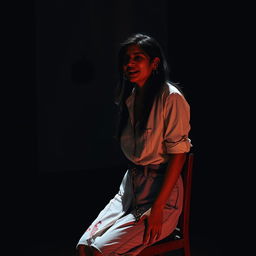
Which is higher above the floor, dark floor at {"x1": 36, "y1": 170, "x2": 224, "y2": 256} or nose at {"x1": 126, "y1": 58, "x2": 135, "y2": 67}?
nose at {"x1": 126, "y1": 58, "x2": 135, "y2": 67}

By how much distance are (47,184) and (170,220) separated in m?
3.07

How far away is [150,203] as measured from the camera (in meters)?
1.73

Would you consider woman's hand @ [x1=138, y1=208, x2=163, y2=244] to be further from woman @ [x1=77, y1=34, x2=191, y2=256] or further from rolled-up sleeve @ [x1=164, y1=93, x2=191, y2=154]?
rolled-up sleeve @ [x1=164, y1=93, x2=191, y2=154]

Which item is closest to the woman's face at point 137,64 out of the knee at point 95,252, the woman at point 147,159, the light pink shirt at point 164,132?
the woman at point 147,159

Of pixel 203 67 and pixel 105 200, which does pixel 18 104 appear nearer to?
pixel 105 200

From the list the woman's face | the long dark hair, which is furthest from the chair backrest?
the woman's face

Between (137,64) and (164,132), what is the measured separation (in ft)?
0.99

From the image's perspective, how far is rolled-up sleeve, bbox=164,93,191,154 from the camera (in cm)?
167

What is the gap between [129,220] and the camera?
165 cm

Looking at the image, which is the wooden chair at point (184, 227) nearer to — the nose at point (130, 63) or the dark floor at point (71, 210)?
the nose at point (130, 63)

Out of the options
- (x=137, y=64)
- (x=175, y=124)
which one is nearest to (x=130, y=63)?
(x=137, y=64)

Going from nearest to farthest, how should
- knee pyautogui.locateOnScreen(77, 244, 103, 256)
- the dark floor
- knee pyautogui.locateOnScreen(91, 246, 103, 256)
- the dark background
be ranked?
1. knee pyautogui.locateOnScreen(91, 246, 103, 256)
2. knee pyautogui.locateOnScreen(77, 244, 103, 256)
3. the dark floor
4. the dark background

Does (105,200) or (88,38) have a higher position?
(88,38)

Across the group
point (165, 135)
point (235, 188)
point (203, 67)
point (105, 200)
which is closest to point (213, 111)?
point (203, 67)
